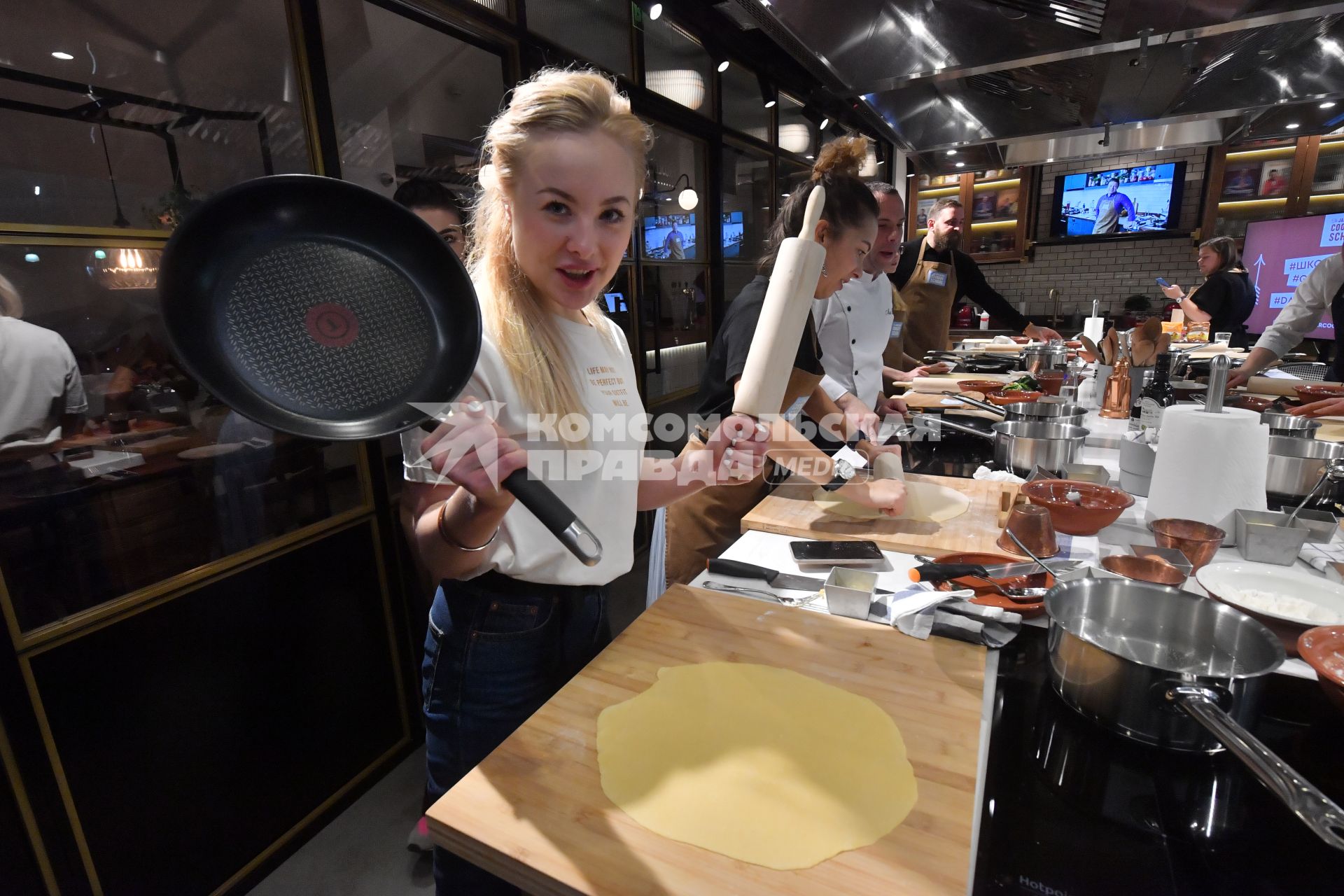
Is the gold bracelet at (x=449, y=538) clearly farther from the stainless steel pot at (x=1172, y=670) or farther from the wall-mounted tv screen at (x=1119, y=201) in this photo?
the wall-mounted tv screen at (x=1119, y=201)

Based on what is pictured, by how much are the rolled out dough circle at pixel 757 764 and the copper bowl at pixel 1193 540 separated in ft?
2.26

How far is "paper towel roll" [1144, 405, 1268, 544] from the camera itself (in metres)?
1.12

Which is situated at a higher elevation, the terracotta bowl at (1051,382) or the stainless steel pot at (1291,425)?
the terracotta bowl at (1051,382)

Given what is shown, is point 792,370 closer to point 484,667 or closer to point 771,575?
point 771,575

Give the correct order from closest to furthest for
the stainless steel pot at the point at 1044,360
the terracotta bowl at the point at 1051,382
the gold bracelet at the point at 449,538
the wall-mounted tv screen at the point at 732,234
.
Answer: the gold bracelet at the point at 449,538, the terracotta bowl at the point at 1051,382, the stainless steel pot at the point at 1044,360, the wall-mounted tv screen at the point at 732,234

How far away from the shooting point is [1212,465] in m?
1.14

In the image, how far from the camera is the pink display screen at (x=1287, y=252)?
5.10 metres

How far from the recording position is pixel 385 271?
0.77m

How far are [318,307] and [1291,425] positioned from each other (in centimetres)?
219

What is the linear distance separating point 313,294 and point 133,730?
3.96 feet

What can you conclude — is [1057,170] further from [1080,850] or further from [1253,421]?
[1080,850]

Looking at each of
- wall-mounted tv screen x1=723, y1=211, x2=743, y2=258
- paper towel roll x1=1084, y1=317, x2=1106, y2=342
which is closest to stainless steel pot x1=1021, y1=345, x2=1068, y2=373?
paper towel roll x1=1084, y1=317, x2=1106, y2=342

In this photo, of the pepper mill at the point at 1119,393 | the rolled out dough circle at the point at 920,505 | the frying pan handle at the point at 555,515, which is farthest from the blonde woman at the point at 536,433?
the pepper mill at the point at 1119,393

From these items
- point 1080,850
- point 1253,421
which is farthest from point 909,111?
point 1080,850
